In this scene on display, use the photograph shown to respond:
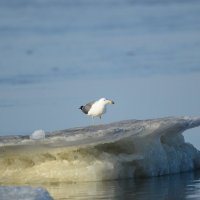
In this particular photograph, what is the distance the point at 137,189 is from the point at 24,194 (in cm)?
451

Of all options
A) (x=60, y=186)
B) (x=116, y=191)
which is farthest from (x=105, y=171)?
(x=116, y=191)

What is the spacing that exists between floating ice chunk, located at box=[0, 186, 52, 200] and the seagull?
28.6ft

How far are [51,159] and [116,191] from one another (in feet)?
12.8

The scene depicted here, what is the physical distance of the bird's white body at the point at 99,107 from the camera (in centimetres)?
Result: 2014

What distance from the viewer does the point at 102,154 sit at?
18484 millimetres

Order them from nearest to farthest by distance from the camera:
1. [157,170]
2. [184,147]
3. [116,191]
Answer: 1. [116,191]
2. [157,170]
3. [184,147]

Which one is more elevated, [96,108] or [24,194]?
[96,108]

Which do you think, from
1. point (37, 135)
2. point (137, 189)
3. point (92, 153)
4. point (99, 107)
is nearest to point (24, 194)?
point (137, 189)

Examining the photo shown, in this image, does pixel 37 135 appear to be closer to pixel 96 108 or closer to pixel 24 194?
pixel 96 108

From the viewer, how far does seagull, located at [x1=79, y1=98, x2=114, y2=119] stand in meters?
20.2

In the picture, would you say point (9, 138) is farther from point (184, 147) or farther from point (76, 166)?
point (184, 147)

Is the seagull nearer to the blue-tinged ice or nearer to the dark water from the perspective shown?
the blue-tinged ice

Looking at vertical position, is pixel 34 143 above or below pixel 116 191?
above

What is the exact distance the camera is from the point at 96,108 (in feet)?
66.6
